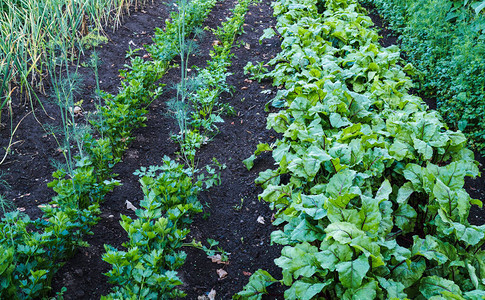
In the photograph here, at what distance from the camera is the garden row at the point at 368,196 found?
1889mm

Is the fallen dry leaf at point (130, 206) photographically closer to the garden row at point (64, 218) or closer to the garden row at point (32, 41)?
the garden row at point (64, 218)

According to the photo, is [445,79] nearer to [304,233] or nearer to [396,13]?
[396,13]

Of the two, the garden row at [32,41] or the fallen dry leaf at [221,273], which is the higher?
the garden row at [32,41]

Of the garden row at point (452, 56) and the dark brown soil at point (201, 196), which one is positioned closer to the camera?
the dark brown soil at point (201, 196)

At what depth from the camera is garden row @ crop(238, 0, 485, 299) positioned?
6.20ft

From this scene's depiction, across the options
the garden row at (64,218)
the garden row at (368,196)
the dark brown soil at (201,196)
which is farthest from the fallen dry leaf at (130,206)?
the garden row at (368,196)

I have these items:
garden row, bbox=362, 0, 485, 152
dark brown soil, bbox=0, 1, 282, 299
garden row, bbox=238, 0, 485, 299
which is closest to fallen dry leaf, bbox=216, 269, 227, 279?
dark brown soil, bbox=0, 1, 282, 299

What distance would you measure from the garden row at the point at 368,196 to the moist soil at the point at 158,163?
0.23 m

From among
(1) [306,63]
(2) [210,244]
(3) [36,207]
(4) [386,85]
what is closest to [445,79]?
(4) [386,85]

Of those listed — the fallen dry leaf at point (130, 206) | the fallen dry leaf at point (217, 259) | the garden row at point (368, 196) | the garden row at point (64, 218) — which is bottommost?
the fallen dry leaf at point (130, 206)

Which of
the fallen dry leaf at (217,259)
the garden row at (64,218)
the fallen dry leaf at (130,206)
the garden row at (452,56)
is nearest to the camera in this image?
the garden row at (64,218)

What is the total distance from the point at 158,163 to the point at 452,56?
11.5ft

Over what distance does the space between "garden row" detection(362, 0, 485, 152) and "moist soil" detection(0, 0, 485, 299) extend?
0.86 metres

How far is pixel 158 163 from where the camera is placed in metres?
3.45
